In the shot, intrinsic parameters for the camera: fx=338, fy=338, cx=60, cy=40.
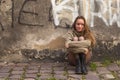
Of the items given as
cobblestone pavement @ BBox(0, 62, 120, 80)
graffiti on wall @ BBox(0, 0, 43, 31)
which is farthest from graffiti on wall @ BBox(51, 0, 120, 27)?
cobblestone pavement @ BBox(0, 62, 120, 80)

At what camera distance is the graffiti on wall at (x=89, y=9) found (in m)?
7.05

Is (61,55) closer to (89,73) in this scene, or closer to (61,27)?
(61,27)

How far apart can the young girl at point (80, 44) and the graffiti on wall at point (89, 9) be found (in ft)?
1.67

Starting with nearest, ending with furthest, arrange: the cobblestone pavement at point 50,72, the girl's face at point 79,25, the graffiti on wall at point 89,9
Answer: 1. the cobblestone pavement at point 50,72
2. the girl's face at point 79,25
3. the graffiti on wall at point 89,9

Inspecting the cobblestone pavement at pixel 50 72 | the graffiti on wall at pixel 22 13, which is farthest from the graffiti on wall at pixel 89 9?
the cobblestone pavement at pixel 50 72

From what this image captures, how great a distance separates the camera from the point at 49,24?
7.04 metres

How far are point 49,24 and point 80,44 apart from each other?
0.99 m

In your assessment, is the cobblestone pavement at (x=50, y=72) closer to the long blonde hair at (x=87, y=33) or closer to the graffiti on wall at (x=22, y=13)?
the long blonde hair at (x=87, y=33)

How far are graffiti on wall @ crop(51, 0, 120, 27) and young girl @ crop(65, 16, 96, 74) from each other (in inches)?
20.0

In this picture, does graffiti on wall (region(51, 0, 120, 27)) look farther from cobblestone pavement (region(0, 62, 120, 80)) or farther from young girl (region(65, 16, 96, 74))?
cobblestone pavement (region(0, 62, 120, 80))

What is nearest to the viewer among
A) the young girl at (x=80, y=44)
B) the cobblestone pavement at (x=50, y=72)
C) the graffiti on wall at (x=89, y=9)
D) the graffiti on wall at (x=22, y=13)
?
the cobblestone pavement at (x=50, y=72)

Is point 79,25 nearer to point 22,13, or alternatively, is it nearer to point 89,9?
point 89,9

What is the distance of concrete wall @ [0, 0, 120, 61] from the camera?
22.9 feet

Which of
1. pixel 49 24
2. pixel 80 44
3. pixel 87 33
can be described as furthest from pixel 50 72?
pixel 49 24
